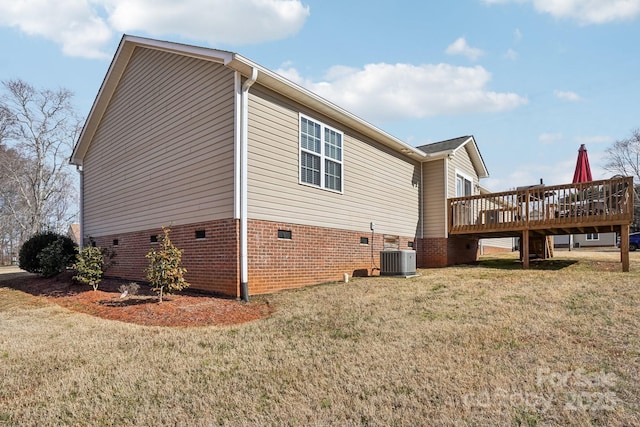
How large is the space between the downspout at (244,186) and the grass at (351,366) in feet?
3.76

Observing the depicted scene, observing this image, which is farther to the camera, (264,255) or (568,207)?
(568,207)

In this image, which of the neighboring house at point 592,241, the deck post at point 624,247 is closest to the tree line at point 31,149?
the deck post at point 624,247

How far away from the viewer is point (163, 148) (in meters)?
11.0

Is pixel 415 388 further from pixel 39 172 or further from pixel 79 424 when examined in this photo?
pixel 39 172

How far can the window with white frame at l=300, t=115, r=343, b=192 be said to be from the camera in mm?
9992

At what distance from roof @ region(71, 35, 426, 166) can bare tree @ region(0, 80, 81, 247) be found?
60.5 feet

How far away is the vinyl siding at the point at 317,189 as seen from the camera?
28.9ft

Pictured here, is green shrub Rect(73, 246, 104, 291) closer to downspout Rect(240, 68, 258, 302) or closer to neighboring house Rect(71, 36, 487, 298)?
neighboring house Rect(71, 36, 487, 298)

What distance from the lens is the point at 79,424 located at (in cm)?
341

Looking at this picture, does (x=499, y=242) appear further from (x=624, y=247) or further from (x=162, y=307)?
(x=162, y=307)

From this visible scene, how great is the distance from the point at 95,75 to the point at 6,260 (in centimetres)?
3302

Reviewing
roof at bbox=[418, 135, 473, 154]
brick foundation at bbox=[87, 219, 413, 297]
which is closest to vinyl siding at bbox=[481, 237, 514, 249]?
roof at bbox=[418, 135, 473, 154]

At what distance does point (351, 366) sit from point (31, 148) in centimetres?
3442

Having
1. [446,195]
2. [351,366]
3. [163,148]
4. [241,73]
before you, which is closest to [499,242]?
[446,195]
